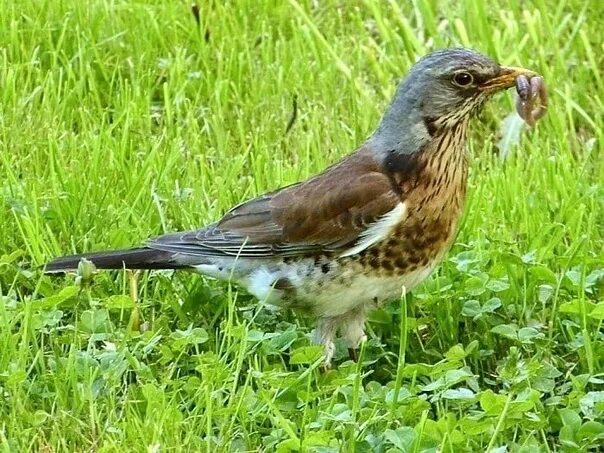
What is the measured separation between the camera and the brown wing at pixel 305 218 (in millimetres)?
4281

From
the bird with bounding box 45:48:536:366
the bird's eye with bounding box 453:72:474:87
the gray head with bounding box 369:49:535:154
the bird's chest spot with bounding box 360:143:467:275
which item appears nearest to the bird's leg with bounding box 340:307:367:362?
the bird with bounding box 45:48:536:366

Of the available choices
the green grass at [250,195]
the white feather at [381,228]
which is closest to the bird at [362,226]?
the white feather at [381,228]

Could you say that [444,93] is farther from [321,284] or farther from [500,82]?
[321,284]

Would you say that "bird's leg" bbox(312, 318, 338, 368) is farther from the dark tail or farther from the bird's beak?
the bird's beak

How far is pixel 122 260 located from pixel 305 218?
61cm

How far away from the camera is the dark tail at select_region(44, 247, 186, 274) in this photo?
14.6 ft

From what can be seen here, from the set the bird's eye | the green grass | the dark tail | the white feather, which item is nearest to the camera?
the green grass

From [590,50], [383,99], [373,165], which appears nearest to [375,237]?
[373,165]

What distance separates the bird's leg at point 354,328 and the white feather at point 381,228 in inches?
9.3

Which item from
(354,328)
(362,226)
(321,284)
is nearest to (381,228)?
(362,226)

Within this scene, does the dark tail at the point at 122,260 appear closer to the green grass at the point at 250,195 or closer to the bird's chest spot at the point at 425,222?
the green grass at the point at 250,195

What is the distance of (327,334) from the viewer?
14.4ft

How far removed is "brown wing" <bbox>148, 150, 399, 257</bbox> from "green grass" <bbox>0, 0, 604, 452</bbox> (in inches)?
7.6

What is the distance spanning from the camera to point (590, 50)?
626cm
